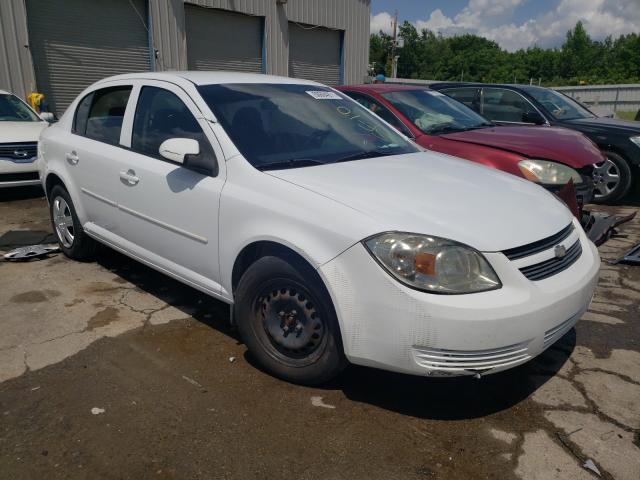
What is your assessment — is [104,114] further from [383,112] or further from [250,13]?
[250,13]

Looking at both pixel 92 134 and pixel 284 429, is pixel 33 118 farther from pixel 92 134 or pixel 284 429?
pixel 284 429

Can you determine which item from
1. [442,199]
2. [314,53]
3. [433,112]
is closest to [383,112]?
[433,112]

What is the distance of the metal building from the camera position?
11.3 metres

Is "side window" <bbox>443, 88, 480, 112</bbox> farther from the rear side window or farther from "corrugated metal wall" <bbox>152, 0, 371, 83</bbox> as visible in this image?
"corrugated metal wall" <bbox>152, 0, 371, 83</bbox>

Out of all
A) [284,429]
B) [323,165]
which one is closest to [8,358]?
[284,429]

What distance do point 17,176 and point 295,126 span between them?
5.55 metres

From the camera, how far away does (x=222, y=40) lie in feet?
49.2

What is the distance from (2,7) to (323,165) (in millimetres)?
10579

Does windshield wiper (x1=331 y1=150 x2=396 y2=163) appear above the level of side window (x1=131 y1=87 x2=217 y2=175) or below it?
below

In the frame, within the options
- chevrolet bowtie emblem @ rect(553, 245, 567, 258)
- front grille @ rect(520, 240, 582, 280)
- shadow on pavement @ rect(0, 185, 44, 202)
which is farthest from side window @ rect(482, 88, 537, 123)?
shadow on pavement @ rect(0, 185, 44, 202)

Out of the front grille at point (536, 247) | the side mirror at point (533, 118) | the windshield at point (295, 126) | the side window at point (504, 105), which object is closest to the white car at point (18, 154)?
the windshield at point (295, 126)

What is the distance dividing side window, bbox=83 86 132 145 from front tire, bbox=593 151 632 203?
604 cm

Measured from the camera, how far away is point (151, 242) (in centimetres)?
373

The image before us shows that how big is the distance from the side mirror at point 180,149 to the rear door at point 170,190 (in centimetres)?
5
